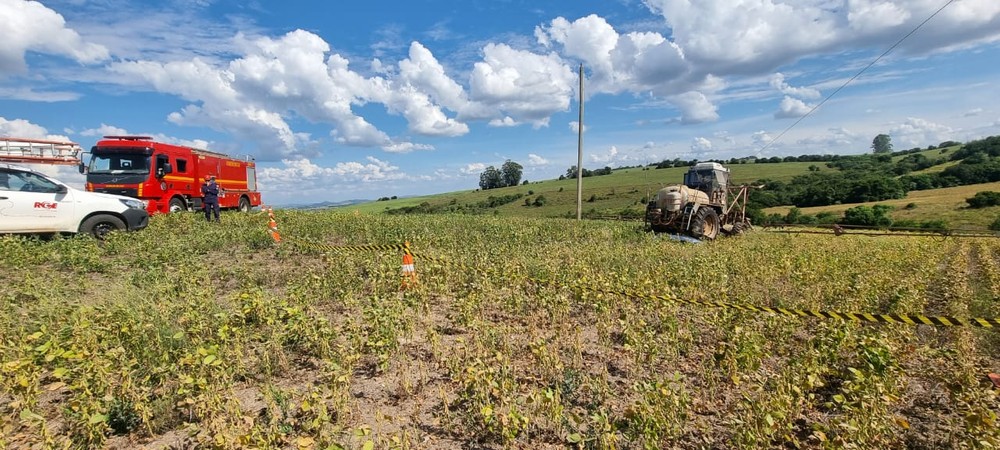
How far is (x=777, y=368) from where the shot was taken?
491 centimetres

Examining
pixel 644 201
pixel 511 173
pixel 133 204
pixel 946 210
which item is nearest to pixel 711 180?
pixel 133 204

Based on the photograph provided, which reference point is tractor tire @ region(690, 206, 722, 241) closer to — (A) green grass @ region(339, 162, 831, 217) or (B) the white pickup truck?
(B) the white pickup truck

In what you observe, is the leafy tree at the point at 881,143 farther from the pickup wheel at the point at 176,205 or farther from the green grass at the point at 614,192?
the pickup wheel at the point at 176,205

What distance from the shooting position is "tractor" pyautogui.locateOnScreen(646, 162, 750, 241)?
15.6 metres

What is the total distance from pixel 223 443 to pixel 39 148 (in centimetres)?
2685

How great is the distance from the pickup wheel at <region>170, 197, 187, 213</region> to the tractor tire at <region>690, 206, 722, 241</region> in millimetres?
18834

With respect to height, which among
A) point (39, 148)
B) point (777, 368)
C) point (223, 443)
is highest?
point (39, 148)

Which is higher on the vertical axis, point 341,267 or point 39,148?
point 39,148

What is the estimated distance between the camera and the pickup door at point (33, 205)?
9742 mm

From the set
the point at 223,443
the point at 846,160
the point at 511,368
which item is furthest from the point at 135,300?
the point at 846,160

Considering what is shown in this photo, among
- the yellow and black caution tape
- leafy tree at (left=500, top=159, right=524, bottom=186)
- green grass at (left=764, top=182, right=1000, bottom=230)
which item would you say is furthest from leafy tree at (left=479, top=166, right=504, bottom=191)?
the yellow and black caution tape

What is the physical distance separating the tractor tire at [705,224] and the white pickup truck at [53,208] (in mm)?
16544

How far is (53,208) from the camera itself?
10.4 m

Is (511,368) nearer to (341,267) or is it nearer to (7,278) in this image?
(341,267)
